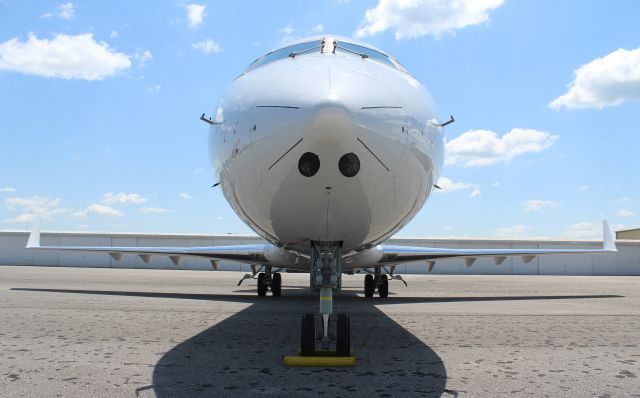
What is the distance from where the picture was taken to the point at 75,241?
36.5 m

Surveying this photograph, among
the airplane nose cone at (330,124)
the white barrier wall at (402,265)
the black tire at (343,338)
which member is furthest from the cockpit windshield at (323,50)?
the white barrier wall at (402,265)

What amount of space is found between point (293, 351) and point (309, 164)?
2550 mm

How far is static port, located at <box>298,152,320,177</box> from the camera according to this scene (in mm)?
4160

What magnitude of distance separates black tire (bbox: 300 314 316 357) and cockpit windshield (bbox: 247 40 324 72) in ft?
8.58

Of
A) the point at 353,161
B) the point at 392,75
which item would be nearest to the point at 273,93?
the point at 353,161

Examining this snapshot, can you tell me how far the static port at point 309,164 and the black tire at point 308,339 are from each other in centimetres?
180

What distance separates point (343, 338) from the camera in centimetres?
541

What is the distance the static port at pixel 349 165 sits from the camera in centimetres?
417

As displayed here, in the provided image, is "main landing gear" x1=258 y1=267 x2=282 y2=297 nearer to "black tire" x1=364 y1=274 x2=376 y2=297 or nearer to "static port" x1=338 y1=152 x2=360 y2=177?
"black tire" x1=364 y1=274 x2=376 y2=297

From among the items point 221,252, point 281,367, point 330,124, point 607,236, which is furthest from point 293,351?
point 607,236

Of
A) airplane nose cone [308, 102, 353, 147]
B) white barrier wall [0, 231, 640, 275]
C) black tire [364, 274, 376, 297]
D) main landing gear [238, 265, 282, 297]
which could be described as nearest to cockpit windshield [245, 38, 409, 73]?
airplane nose cone [308, 102, 353, 147]

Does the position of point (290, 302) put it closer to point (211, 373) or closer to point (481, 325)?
point (481, 325)

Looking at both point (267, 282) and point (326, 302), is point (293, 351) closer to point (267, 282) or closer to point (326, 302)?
point (326, 302)

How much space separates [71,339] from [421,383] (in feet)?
13.9
